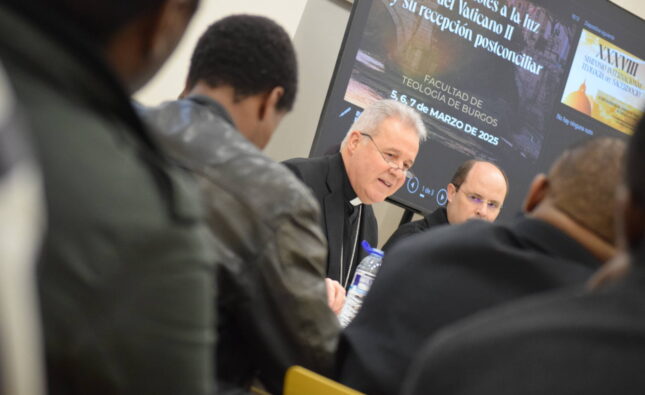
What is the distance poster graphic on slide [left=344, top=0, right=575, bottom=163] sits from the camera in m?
4.80

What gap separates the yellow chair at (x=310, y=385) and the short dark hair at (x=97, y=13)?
0.74m

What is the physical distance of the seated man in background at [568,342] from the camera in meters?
0.81

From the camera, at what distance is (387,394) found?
5.72 feet

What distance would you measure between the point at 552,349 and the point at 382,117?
3.39 m

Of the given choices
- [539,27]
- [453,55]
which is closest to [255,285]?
[453,55]

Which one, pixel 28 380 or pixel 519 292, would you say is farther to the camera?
pixel 519 292

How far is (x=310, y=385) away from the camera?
143 cm

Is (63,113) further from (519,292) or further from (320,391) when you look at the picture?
(519,292)

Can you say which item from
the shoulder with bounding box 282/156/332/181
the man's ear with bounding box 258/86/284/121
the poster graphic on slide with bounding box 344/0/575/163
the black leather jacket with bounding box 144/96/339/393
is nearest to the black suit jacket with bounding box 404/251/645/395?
the black leather jacket with bounding box 144/96/339/393

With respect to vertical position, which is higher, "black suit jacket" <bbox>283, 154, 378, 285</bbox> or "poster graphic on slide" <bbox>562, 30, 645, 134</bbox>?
"poster graphic on slide" <bbox>562, 30, 645, 134</bbox>

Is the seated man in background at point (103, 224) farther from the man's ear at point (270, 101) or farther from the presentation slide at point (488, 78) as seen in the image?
the presentation slide at point (488, 78)

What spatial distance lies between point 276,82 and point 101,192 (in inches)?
45.7

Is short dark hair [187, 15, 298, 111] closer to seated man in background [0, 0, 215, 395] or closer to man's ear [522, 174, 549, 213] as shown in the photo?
man's ear [522, 174, 549, 213]

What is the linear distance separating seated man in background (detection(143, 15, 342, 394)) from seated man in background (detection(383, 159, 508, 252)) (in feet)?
9.16
